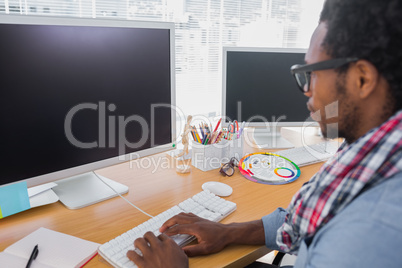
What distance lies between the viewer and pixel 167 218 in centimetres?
94

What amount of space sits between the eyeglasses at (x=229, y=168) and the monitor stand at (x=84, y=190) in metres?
0.36

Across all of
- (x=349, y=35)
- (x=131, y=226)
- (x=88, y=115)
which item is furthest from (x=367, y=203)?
(x=88, y=115)

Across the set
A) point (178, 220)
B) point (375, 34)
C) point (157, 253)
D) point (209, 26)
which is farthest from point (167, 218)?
point (209, 26)

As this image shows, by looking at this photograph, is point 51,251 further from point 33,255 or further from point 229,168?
point 229,168

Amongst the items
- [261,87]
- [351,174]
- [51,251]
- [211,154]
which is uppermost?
[261,87]

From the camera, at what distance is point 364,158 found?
621mm

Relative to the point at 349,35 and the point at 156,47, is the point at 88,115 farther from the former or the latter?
the point at 349,35

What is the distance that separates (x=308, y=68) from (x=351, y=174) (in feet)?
0.78

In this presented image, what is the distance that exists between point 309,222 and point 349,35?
1.23ft

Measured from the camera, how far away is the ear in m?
0.60

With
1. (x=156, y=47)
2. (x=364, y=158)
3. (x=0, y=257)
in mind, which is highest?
(x=156, y=47)

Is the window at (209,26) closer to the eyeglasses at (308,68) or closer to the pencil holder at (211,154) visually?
the pencil holder at (211,154)

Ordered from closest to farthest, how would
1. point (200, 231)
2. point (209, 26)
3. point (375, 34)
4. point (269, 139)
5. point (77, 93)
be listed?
point (375, 34), point (200, 231), point (77, 93), point (269, 139), point (209, 26)

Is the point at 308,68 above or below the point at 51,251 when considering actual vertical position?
above
